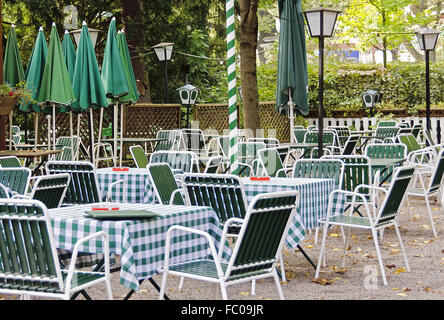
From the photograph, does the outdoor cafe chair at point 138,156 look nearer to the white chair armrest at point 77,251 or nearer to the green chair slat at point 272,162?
the green chair slat at point 272,162

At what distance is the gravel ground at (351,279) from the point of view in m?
5.67

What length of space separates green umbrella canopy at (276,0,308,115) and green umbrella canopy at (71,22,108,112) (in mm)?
3867

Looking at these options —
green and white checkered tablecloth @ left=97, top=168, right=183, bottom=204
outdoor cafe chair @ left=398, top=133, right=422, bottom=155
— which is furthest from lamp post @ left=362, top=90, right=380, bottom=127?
green and white checkered tablecloth @ left=97, top=168, right=183, bottom=204

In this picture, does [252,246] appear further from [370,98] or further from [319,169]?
[370,98]

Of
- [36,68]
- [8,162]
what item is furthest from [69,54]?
[8,162]

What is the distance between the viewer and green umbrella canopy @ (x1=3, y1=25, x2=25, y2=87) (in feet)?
37.7

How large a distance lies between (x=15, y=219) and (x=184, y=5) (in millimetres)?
17351

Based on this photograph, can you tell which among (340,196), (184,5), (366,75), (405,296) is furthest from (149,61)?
(405,296)

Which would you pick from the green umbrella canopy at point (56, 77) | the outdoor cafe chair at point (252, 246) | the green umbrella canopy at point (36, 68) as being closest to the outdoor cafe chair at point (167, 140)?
the green umbrella canopy at point (36, 68)

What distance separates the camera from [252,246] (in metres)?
4.34

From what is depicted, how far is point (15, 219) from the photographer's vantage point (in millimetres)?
4047

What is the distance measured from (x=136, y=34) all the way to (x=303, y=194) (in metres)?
14.0

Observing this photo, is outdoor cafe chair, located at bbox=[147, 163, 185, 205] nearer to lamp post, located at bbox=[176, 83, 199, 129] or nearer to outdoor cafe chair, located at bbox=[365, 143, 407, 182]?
outdoor cafe chair, located at bbox=[365, 143, 407, 182]
